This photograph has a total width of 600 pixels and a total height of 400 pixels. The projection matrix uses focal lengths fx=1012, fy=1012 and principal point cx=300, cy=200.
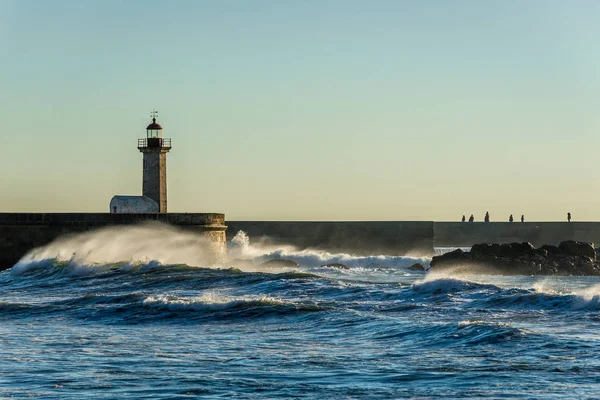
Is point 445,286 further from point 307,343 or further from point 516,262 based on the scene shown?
point 516,262

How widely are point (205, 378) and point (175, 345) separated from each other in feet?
7.98

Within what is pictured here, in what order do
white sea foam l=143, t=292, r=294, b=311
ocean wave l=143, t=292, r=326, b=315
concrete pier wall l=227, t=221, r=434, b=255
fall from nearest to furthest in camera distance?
ocean wave l=143, t=292, r=326, b=315, white sea foam l=143, t=292, r=294, b=311, concrete pier wall l=227, t=221, r=434, b=255

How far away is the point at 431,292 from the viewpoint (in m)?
16.9

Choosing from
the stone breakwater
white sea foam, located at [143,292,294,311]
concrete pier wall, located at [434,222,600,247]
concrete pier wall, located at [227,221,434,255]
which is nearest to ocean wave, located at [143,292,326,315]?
white sea foam, located at [143,292,294,311]

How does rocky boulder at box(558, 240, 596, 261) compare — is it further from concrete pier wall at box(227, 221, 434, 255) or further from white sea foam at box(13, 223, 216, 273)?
concrete pier wall at box(227, 221, 434, 255)

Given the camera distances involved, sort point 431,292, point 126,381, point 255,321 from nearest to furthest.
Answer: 1. point 126,381
2. point 255,321
3. point 431,292

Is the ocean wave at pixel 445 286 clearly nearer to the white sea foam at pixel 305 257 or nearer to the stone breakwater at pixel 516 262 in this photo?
the stone breakwater at pixel 516 262

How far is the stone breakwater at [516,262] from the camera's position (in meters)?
31.3

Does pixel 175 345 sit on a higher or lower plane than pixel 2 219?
lower

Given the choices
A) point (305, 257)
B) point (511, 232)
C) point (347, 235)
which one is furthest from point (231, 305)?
point (511, 232)

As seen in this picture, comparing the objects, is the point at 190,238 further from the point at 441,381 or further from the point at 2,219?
the point at 441,381

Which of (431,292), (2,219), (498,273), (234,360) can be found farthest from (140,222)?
(234,360)

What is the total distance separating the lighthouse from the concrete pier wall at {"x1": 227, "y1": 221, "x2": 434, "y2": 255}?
1320 cm

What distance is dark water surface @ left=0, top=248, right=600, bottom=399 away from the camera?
877cm
